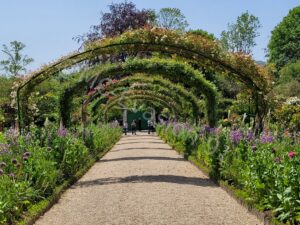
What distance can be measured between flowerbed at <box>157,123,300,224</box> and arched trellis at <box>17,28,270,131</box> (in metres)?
1.26

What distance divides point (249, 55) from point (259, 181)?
531cm

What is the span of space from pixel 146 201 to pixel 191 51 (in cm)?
462

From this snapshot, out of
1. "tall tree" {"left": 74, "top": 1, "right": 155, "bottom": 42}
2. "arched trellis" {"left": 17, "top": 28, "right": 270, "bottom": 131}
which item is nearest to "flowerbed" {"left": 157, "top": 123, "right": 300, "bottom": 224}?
"arched trellis" {"left": 17, "top": 28, "right": 270, "bottom": 131}

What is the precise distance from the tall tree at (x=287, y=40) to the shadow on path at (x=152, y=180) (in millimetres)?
41703

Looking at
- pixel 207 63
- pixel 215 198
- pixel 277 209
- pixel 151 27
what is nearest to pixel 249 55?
pixel 207 63

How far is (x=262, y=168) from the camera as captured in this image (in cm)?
673

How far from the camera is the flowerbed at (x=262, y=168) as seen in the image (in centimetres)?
554

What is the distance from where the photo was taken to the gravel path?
6.62m

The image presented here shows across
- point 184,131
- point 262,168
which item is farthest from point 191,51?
point 184,131

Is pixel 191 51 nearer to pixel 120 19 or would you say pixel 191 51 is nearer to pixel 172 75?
pixel 172 75

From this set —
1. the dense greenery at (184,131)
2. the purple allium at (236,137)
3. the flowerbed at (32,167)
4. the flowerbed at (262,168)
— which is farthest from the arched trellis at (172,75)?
the purple allium at (236,137)

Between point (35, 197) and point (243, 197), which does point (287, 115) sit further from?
point (35, 197)

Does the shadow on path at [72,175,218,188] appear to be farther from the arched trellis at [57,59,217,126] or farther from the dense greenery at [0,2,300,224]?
the arched trellis at [57,59,217,126]

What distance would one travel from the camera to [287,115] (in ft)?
51.8
